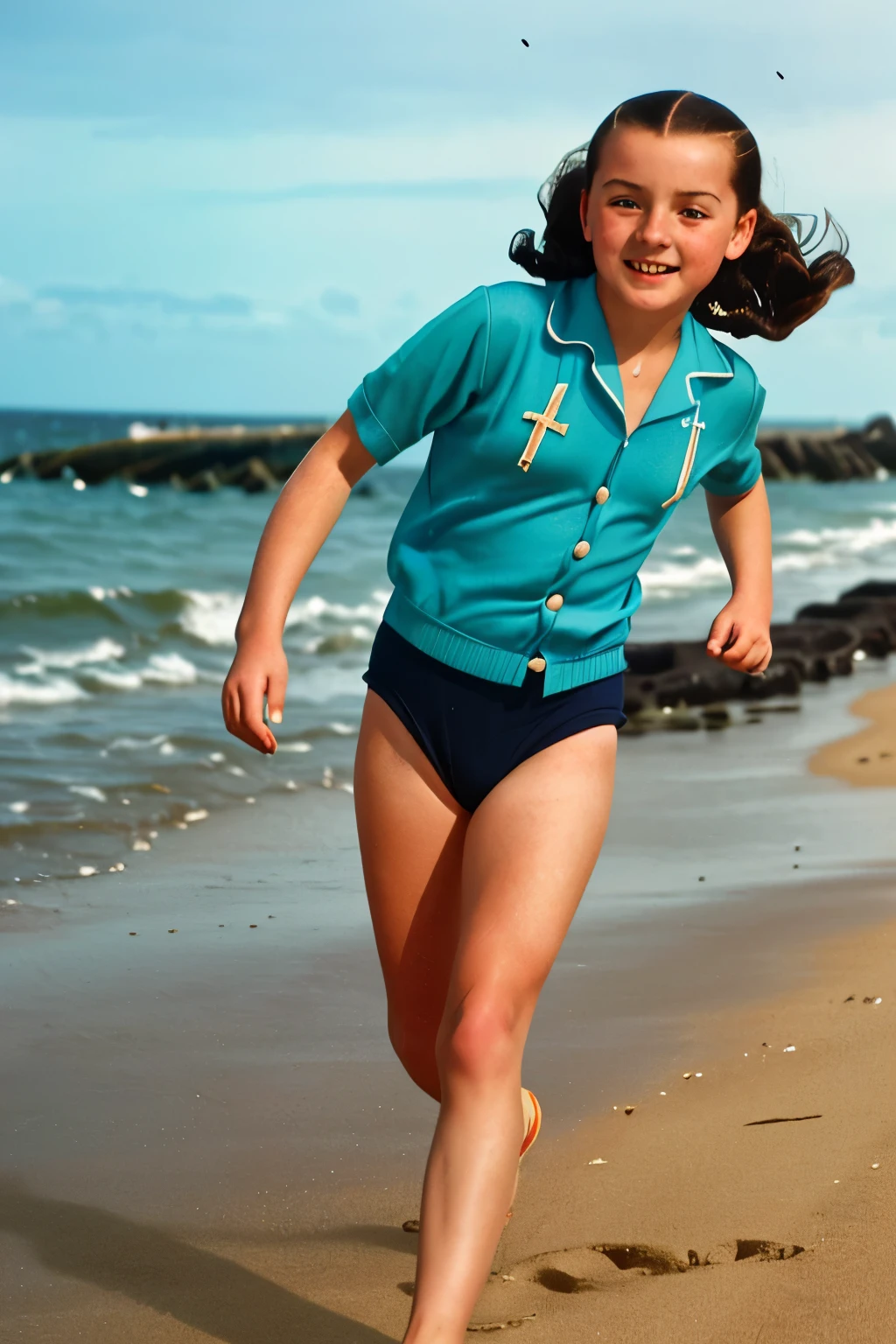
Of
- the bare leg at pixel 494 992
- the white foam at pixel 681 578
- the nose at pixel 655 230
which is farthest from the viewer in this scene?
the white foam at pixel 681 578

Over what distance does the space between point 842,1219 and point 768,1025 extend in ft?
3.56

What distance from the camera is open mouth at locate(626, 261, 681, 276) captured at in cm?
242

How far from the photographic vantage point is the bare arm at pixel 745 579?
2756 mm

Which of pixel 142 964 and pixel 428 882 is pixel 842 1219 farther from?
pixel 142 964

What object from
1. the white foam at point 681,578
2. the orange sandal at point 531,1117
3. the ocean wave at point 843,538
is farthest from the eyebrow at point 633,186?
the ocean wave at point 843,538

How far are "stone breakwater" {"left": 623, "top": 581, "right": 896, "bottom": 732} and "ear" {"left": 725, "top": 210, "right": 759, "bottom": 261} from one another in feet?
20.0

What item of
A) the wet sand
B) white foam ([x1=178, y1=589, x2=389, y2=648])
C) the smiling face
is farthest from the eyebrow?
white foam ([x1=178, y1=589, x2=389, y2=648])

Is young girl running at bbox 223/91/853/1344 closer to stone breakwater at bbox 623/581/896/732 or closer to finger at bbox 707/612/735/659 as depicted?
finger at bbox 707/612/735/659

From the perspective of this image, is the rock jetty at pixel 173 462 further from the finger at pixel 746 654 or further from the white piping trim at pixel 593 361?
the white piping trim at pixel 593 361

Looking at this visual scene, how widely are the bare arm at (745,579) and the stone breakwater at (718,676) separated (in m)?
5.73

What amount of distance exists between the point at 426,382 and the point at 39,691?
315 inches

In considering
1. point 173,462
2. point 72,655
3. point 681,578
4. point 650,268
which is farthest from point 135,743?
point 173,462

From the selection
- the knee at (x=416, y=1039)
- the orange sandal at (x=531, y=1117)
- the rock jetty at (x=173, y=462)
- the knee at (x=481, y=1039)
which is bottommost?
the rock jetty at (x=173, y=462)

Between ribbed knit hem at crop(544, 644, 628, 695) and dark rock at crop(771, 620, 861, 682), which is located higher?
ribbed knit hem at crop(544, 644, 628, 695)
